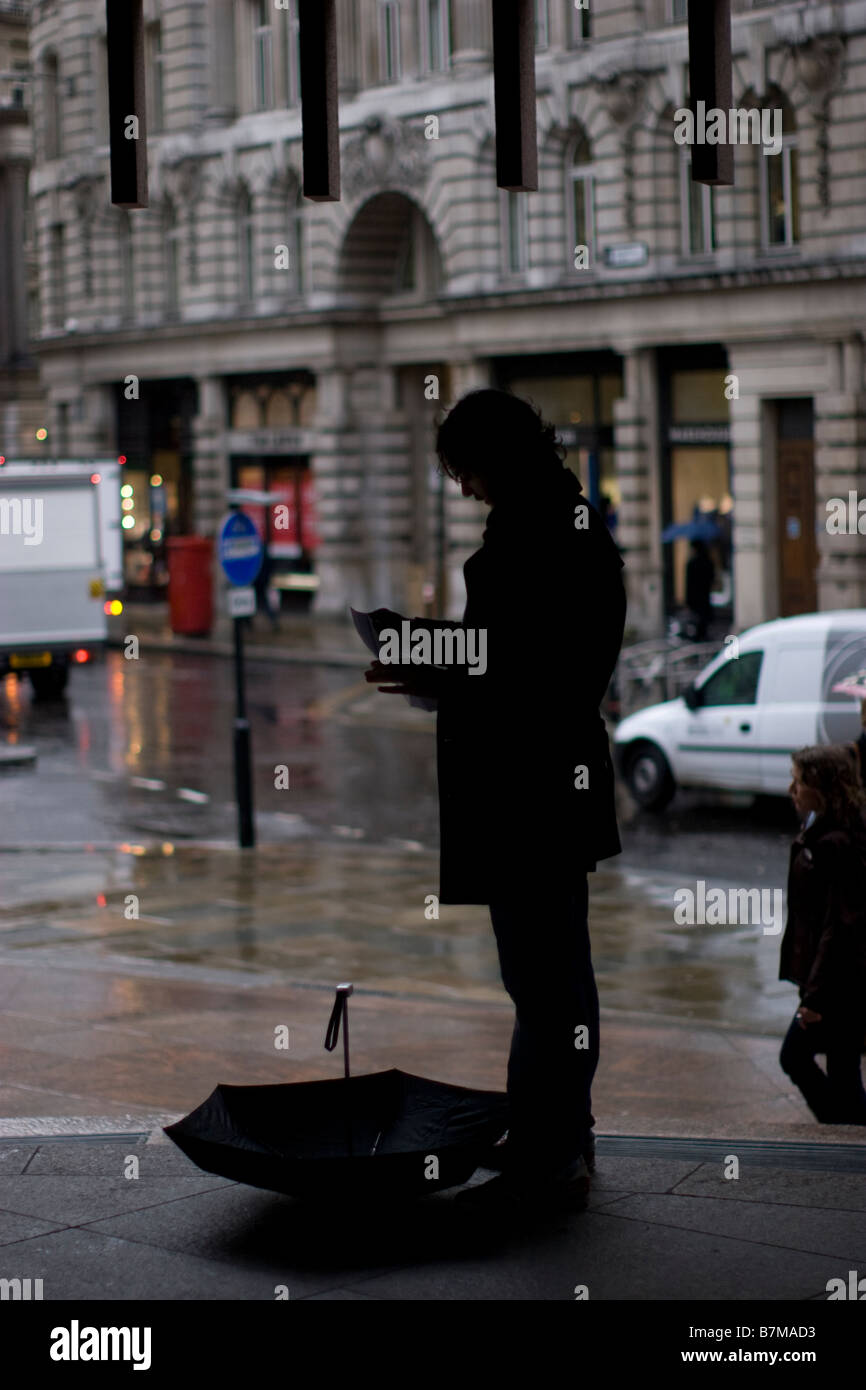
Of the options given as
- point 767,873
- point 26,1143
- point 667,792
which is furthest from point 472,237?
point 26,1143

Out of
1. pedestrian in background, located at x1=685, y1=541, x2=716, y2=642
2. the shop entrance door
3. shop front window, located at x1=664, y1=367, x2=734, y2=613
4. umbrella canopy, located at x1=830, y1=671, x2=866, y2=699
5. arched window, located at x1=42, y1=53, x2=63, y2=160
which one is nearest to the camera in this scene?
umbrella canopy, located at x1=830, y1=671, x2=866, y2=699

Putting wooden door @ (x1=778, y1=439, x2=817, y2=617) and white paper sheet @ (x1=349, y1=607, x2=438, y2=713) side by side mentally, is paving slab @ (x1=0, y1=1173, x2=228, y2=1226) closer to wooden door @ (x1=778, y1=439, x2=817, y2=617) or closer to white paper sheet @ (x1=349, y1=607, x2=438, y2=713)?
white paper sheet @ (x1=349, y1=607, x2=438, y2=713)

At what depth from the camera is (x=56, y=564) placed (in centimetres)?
2698

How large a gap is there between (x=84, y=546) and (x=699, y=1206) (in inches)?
901

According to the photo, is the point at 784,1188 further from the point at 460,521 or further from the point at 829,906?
the point at 460,521

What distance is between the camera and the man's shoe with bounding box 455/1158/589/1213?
525 cm

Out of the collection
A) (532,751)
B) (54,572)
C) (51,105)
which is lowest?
(54,572)

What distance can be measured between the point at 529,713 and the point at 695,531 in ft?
84.5

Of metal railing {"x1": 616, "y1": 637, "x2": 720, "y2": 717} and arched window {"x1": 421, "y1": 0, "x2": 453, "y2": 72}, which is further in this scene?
arched window {"x1": 421, "y1": 0, "x2": 453, "y2": 72}

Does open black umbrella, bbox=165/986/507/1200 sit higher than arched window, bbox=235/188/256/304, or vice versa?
arched window, bbox=235/188/256/304

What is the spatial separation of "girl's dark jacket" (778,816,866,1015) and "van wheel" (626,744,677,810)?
10.2 m

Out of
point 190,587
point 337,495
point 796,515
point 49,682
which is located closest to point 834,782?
point 49,682

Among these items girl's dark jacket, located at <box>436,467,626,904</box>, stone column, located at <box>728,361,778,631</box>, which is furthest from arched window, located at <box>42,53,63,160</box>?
girl's dark jacket, located at <box>436,467,626,904</box>

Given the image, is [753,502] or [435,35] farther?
[435,35]
